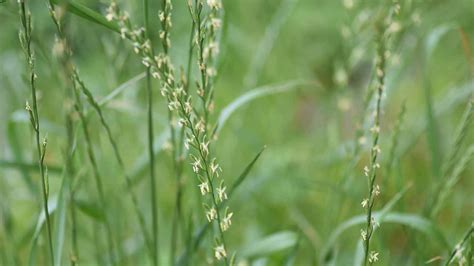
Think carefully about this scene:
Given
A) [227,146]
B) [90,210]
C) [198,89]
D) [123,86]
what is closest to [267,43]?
[227,146]

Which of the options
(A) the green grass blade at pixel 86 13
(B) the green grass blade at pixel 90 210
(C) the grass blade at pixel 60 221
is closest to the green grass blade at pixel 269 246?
(B) the green grass blade at pixel 90 210

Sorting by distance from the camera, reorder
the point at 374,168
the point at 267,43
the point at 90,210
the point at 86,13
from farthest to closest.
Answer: the point at 267,43, the point at 90,210, the point at 86,13, the point at 374,168

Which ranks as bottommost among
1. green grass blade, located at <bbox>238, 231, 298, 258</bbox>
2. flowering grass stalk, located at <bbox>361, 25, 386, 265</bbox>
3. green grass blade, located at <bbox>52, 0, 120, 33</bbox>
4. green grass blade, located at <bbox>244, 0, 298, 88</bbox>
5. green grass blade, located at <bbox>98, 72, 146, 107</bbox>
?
flowering grass stalk, located at <bbox>361, 25, 386, 265</bbox>

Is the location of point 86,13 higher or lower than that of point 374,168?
higher

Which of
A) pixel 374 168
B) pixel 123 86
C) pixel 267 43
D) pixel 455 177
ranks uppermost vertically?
pixel 267 43

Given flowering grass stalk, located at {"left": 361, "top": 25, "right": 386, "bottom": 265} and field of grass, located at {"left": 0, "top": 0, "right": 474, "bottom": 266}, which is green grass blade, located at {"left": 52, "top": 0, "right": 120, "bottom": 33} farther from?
flowering grass stalk, located at {"left": 361, "top": 25, "right": 386, "bottom": 265}

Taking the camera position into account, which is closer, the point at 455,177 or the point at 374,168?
the point at 374,168

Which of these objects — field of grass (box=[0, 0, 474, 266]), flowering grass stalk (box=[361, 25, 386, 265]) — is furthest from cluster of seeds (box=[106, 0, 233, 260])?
flowering grass stalk (box=[361, 25, 386, 265])

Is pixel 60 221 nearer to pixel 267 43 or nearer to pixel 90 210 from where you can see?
pixel 90 210

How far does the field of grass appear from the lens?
85 cm

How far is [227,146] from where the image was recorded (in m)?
2.15

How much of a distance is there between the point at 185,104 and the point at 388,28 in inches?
15.8

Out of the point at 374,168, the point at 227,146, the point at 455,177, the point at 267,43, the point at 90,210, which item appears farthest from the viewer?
the point at 227,146

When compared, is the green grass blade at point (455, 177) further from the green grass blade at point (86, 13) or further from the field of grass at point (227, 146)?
the green grass blade at point (86, 13)
